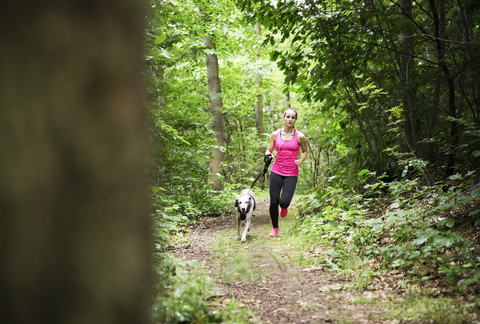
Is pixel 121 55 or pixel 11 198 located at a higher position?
pixel 121 55

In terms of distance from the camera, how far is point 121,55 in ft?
2.85

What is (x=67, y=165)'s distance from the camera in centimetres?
78

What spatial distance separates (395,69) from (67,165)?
6.23 metres

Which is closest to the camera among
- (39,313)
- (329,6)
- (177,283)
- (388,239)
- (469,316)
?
(39,313)

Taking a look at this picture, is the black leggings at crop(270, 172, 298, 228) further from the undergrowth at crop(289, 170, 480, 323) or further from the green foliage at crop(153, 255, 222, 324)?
the green foliage at crop(153, 255, 222, 324)

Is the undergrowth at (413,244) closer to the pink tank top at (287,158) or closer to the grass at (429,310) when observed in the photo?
the grass at (429,310)

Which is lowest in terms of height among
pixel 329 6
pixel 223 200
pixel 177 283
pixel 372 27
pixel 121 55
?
pixel 223 200

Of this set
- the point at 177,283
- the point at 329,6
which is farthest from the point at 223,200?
the point at 177,283

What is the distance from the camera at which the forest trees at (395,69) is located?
520cm

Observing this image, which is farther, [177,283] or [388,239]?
[388,239]

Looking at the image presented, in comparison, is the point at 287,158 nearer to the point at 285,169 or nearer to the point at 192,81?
the point at 285,169

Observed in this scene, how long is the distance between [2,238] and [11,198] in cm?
9

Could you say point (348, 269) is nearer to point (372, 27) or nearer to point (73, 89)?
point (73, 89)

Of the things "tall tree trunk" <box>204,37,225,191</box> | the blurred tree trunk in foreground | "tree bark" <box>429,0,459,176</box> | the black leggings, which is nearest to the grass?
the blurred tree trunk in foreground
